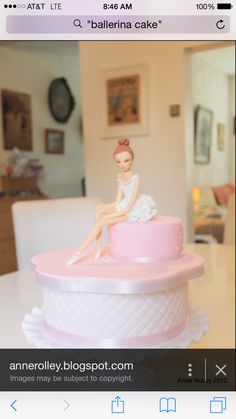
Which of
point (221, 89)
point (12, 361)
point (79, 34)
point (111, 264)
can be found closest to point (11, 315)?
point (12, 361)

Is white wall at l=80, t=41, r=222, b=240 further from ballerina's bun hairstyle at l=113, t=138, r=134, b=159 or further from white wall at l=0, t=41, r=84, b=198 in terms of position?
ballerina's bun hairstyle at l=113, t=138, r=134, b=159

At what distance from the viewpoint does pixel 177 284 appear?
1.07 feet

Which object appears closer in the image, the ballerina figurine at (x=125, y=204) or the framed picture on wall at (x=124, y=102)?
the ballerina figurine at (x=125, y=204)

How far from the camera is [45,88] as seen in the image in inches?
28.5

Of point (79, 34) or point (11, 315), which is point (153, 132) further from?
point (11, 315)

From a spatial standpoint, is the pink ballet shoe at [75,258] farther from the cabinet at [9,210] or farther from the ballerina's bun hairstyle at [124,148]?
the cabinet at [9,210]

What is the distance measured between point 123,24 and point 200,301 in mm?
413

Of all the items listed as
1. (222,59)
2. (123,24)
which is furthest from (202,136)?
(123,24)

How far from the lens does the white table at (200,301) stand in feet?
1.39

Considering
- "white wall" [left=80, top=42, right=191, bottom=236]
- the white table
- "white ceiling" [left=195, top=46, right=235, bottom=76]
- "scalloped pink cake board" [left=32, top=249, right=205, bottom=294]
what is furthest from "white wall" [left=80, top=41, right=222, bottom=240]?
"white ceiling" [left=195, top=46, right=235, bottom=76]

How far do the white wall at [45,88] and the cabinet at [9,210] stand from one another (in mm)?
83

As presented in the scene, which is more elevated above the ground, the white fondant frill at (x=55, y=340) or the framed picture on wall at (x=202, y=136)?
the framed picture on wall at (x=202, y=136)

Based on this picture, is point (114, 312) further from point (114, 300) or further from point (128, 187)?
point (128, 187)
